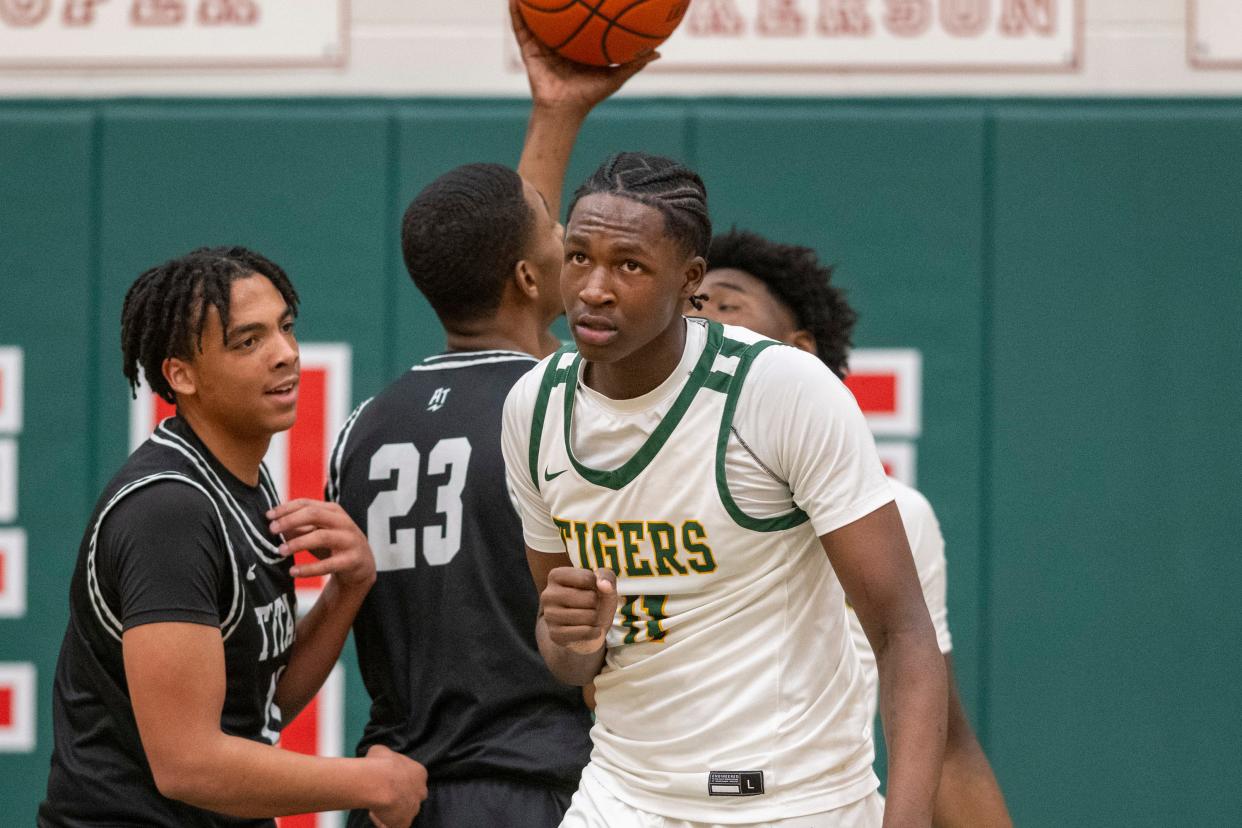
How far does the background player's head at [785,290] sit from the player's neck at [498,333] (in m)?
0.60

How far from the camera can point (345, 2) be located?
15.0 ft

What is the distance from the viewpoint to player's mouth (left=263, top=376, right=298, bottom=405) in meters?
2.28

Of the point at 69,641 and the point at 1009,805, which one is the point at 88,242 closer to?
the point at 69,641

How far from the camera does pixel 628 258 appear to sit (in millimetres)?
1896

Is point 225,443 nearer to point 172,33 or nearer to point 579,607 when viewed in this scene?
point 579,607

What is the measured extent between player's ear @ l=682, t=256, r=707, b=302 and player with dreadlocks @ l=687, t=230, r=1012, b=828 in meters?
0.66

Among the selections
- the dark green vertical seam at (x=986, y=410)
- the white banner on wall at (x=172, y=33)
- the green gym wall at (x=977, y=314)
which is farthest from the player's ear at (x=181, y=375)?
the dark green vertical seam at (x=986, y=410)

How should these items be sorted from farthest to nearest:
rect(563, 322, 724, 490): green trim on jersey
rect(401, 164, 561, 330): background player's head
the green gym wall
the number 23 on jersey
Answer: the green gym wall, rect(401, 164, 561, 330): background player's head, the number 23 on jersey, rect(563, 322, 724, 490): green trim on jersey

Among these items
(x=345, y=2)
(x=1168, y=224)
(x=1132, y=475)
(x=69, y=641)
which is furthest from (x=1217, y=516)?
(x=69, y=641)

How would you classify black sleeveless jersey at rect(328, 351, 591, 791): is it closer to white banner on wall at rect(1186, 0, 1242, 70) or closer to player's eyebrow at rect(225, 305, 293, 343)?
player's eyebrow at rect(225, 305, 293, 343)

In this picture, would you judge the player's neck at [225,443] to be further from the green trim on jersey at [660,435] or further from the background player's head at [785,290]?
the background player's head at [785,290]

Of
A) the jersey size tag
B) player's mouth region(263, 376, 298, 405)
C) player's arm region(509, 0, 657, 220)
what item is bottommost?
the jersey size tag

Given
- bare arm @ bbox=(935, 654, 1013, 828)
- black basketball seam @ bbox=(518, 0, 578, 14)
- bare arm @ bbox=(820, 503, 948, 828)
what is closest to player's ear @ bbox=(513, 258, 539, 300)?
black basketball seam @ bbox=(518, 0, 578, 14)

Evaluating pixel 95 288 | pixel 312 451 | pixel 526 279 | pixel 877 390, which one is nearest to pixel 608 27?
pixel 526 279
